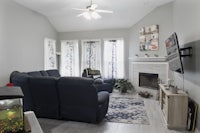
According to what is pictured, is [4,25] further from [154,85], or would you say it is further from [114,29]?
[154,85]

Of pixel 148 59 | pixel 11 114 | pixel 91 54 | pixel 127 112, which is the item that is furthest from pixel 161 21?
pixel 11 114

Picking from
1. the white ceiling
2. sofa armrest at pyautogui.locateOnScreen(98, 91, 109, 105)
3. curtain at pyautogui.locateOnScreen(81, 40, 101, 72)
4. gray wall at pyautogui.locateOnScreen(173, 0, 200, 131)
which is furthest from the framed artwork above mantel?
sofa armrest at pyautogui.locateOnScreen(98, 91, 109, 105)

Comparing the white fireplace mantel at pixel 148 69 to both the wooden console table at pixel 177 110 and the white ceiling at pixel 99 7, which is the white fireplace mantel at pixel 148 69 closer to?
the white ceiling at pixel 99 7

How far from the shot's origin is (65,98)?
349 centimetres

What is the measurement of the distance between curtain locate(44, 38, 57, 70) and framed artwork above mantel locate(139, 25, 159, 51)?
3.92 meters

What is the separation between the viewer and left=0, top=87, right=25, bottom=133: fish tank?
97 centimetres

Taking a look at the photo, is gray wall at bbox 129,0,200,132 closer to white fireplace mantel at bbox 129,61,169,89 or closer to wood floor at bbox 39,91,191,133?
white fireplace mantel at bbox 129,61,169,89

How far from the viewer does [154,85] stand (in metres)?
6.25

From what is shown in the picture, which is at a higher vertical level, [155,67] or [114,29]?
[114,29]

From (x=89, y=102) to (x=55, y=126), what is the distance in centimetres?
86

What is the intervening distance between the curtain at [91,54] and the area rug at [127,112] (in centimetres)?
279

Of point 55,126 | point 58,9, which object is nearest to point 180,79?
point 55,126

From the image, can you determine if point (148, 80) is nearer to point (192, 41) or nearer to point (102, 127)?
point (192, 41)

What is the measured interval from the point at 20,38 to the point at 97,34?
3419mm
